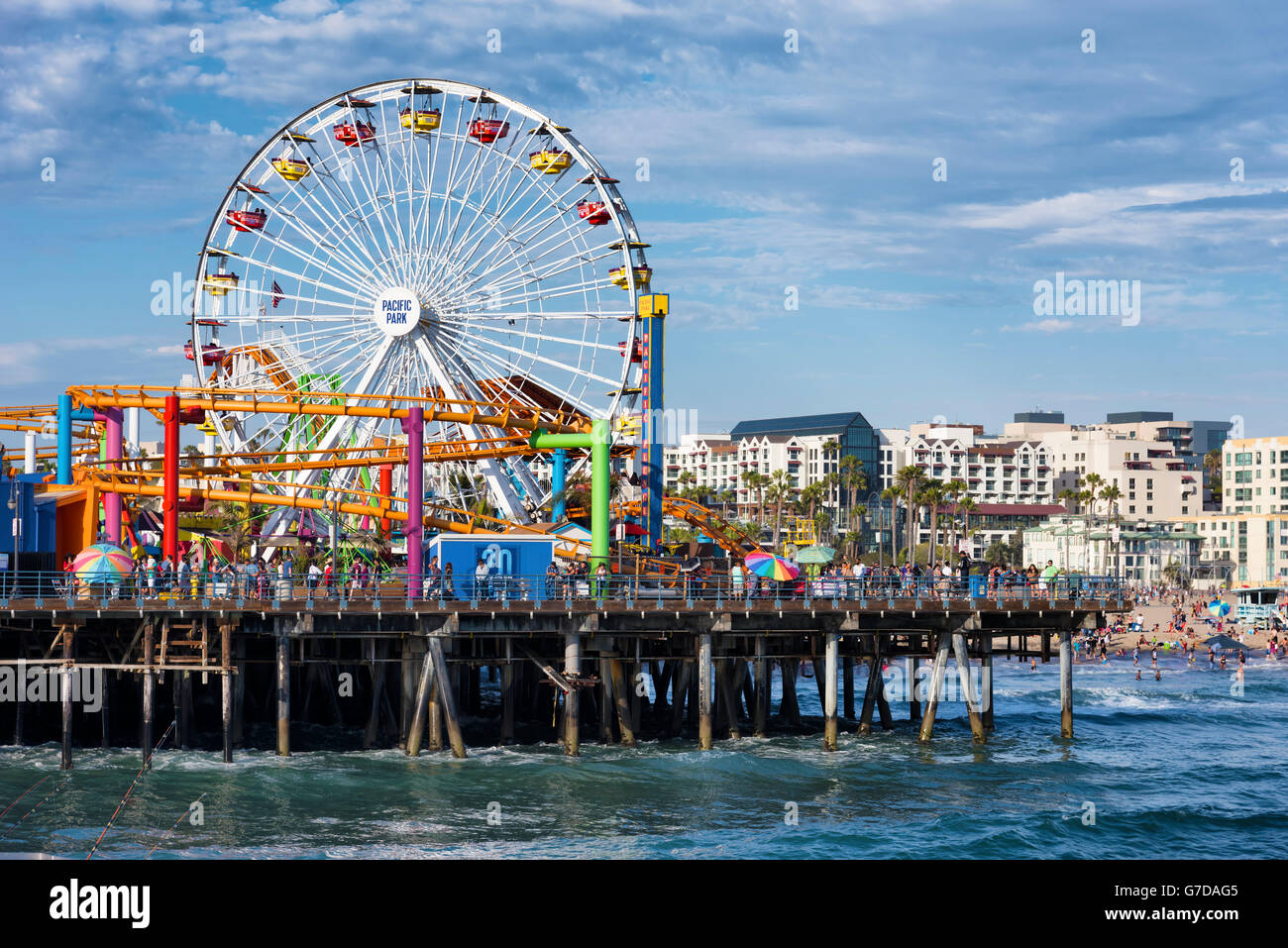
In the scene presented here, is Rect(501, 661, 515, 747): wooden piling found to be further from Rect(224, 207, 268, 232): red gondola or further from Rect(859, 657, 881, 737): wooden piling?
Rect(224, 207, 268, 232): red gondola

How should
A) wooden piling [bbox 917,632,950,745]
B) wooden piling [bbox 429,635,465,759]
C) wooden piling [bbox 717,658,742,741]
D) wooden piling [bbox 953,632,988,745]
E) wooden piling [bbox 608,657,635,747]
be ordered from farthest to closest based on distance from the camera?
1. wooden piling [bbox 717,658,742,741]
2. wooden piling [bbox 917,632,950,745]
3. wooden piling [bbox 953,632,988,745]
4. wooden piling [bbox 608,657,635,747]
5. wooden piling [bbox 429,635,465,759]

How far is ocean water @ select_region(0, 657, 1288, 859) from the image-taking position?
30266 mm

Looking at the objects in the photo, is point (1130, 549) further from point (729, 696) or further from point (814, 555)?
point (729, 696)

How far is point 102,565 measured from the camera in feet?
127

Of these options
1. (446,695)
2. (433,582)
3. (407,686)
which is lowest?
(446,695)

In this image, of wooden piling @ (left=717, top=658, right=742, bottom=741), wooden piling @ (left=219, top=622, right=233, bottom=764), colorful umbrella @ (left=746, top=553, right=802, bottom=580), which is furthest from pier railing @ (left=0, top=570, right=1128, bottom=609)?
wooden piling @ (left=717, top=658, right=742, bottom=741)

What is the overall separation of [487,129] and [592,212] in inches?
222

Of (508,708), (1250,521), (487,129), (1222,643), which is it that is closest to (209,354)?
(487,129)

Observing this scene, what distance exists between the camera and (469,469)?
2532 inches

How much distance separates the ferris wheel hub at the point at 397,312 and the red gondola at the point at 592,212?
7.79 metres

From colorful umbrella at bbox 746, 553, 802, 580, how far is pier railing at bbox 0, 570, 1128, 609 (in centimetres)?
59

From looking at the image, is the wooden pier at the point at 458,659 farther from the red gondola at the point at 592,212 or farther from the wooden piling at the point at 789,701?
the red gondola at the point at 592,212

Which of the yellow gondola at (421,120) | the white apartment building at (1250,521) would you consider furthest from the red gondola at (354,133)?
the white apartment building at (1250,521)
